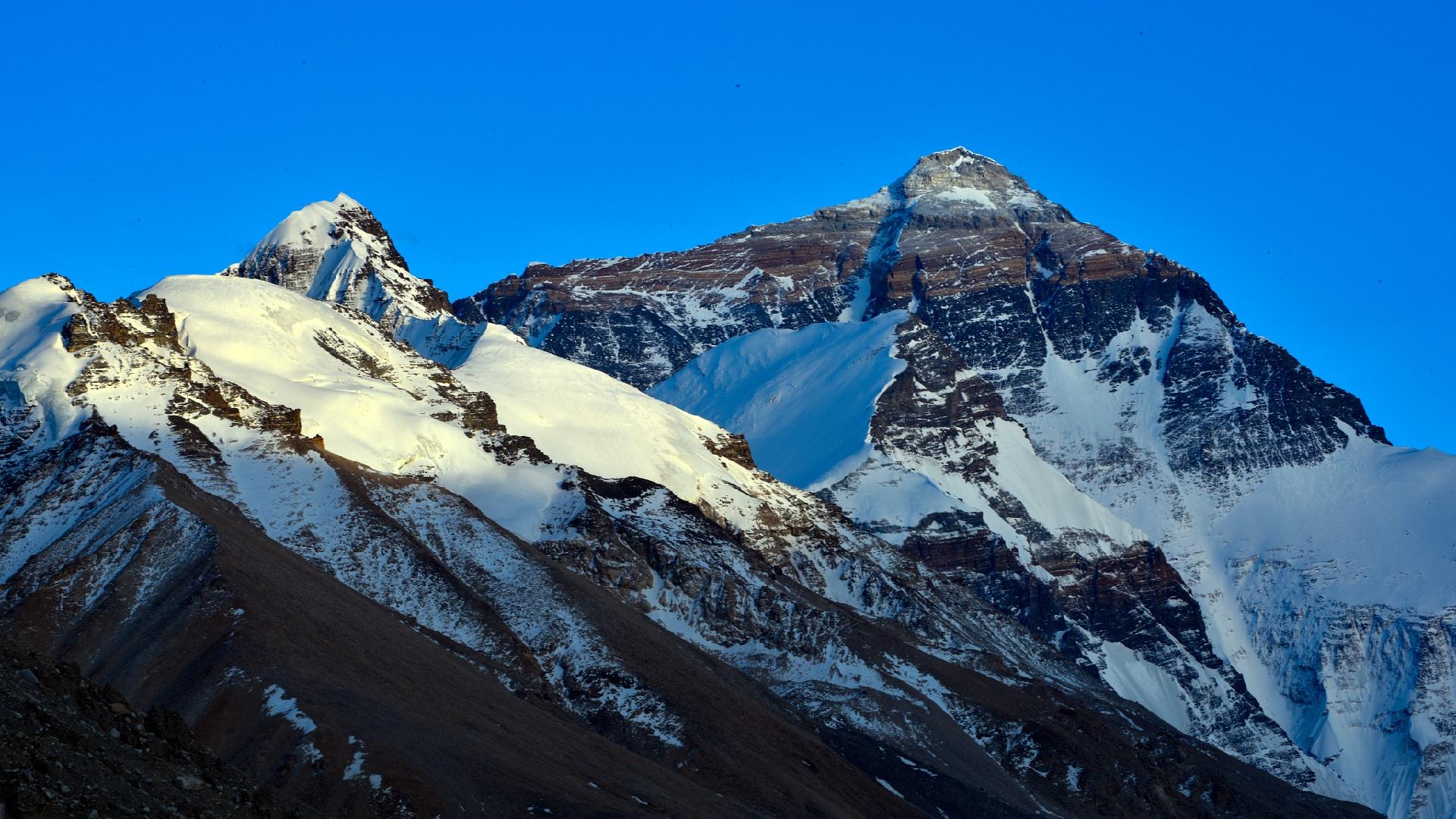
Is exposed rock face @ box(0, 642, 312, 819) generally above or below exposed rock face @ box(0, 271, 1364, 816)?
below

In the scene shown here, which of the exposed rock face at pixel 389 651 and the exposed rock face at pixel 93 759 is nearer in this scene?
the exposed rock face at pixel 93 759

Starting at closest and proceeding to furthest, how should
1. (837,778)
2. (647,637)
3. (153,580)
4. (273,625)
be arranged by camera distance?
(273,625) < (153,580) < (837,778) < (647,637)

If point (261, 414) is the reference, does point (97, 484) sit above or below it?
below

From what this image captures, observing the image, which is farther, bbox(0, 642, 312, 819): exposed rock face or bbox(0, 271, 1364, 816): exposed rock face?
bbox(0, 271, 1364, 816): exposed rock face

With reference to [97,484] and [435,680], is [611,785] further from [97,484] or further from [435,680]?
[97,484]

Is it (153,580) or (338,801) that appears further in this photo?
(153,580)

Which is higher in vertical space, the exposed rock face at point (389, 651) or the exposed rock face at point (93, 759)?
the exposed rock face at point (389, 651)

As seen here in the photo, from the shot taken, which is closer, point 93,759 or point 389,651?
point 93,759

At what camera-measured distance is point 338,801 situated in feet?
342

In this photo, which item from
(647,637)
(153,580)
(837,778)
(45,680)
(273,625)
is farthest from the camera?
(647,637)

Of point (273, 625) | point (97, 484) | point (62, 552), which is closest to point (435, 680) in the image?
point (273, 625)

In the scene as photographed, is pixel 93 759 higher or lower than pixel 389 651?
lower

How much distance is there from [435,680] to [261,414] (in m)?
68.4

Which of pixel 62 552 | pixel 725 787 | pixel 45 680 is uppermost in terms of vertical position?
pixel 725 787
